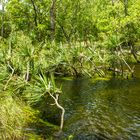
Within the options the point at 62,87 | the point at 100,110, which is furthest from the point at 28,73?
the point at 62,87

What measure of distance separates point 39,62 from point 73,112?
7.00m

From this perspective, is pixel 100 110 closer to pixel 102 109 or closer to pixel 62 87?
pixel 102 109

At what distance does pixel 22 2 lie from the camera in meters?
53.5

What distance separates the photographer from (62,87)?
34625 millimetres

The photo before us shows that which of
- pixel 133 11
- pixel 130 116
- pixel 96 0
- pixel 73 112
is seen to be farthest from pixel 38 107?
pixel 96 0

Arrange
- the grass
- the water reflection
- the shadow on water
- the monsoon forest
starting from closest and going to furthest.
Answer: the grass → the monsoon forest → the shadow on water → the water reflection

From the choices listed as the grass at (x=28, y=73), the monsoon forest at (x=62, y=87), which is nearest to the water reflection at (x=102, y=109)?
the monsoon forest at (x=62, y=87)

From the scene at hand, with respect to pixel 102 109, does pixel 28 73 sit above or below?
above

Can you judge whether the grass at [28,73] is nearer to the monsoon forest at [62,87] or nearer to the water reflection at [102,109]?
the monsoon forest at [62,87]

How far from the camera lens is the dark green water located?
19416mm

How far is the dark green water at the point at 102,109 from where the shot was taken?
19.4 meters

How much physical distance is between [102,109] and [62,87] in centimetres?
1006

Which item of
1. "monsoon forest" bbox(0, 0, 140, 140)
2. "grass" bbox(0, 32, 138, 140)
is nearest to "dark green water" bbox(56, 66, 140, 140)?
"monsoon forest" bbox(0, 0, 140, 140)

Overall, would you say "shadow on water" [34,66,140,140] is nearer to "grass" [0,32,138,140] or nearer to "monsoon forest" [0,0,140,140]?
"monsoon forest" [0,0,140,140]
